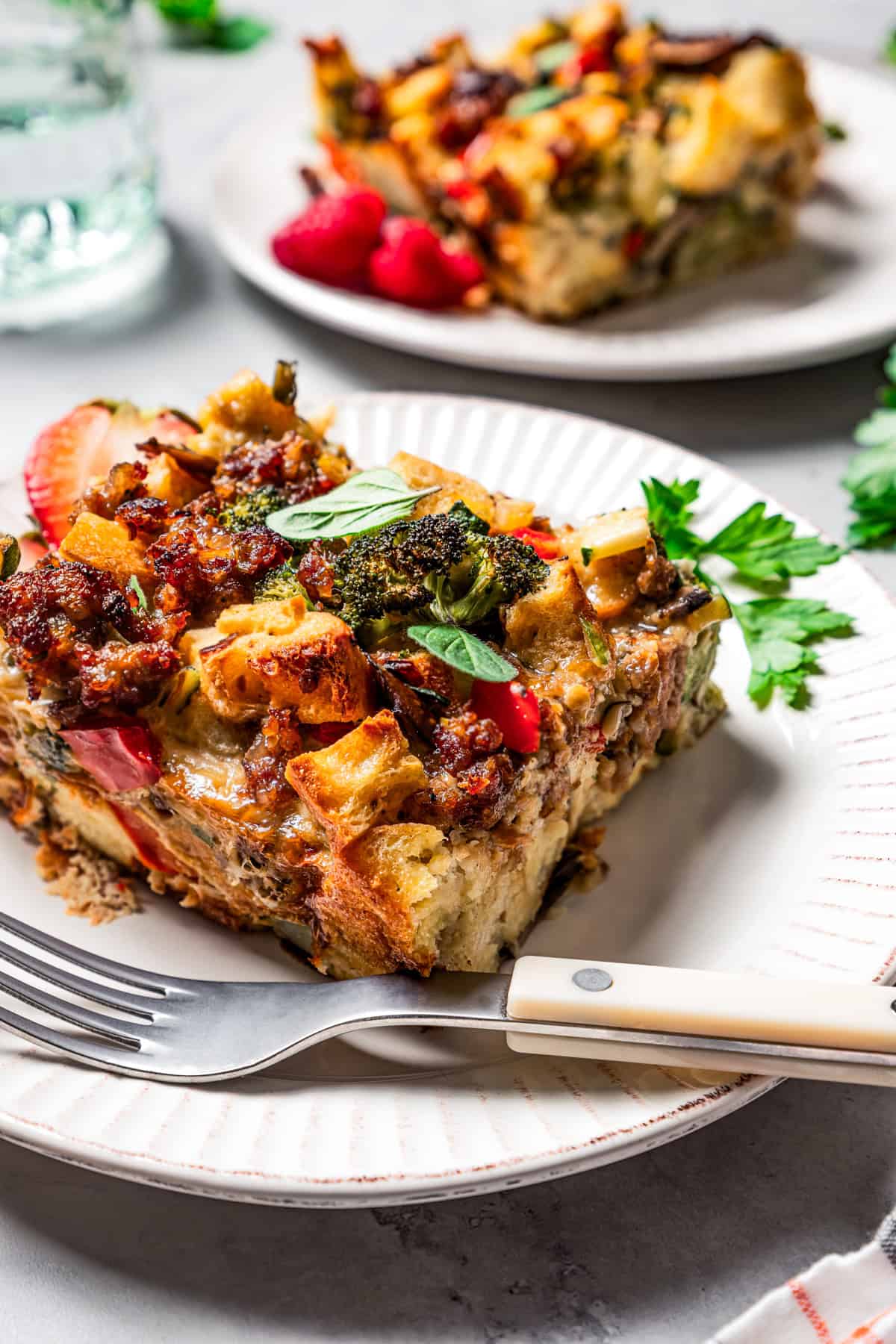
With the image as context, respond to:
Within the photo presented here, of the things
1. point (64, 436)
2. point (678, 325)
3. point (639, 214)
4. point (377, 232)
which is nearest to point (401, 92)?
point (377, 232)

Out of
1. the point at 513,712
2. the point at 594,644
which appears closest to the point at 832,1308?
the point at 513,712

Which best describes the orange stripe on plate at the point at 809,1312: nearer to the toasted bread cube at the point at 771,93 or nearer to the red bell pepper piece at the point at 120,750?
the red bell pepper piece at the point at 120,750

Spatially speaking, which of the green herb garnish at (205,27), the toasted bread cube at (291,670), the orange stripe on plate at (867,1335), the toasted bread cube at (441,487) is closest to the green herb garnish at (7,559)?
the toasted bread cube at (291,670)

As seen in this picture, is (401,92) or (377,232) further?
(401,92)

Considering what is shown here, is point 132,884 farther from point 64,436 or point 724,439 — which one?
point 724,439

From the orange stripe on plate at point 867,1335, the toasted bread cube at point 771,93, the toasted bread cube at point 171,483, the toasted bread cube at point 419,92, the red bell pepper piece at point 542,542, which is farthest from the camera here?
the toasted bread cube at point 419,92

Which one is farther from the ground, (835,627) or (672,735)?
(835,627)
